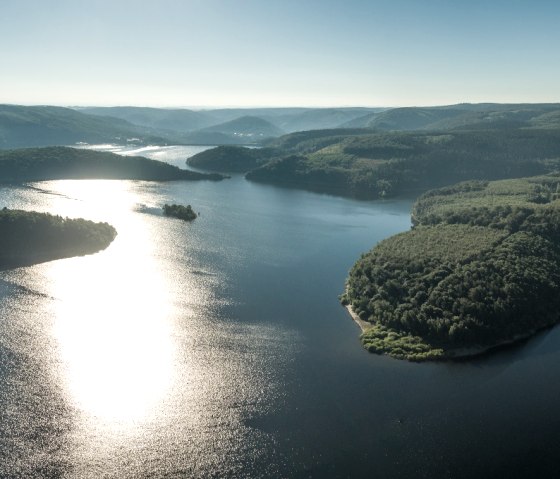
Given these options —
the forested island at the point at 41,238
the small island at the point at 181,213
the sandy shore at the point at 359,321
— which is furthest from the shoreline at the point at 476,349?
the small island at the point at 181,213

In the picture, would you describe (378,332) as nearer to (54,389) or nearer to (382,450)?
(382,450)

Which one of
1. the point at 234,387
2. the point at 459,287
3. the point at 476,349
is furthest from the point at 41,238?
the point at 476,349

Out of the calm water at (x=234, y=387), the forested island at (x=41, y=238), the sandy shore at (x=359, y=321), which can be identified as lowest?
the calm water at (x=234, y=387)

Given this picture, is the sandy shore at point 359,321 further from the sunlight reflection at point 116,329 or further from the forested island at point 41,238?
the forested island at point 41,238

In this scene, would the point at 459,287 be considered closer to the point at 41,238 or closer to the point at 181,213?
the point at 41,238

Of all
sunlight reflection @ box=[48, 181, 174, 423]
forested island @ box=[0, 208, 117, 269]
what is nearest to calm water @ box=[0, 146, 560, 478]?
sunlight reflection @ box=[48, 181, 174, 423]

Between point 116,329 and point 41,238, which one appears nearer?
point 116,329

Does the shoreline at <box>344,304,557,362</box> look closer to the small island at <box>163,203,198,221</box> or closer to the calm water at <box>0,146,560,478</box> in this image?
the calm water at <box>0,146,560,478</box>
